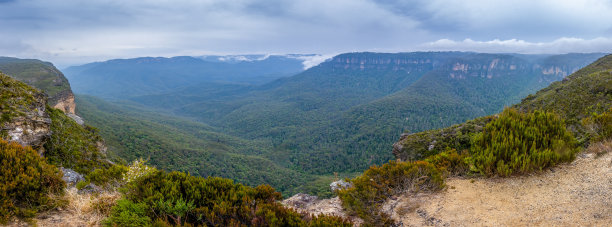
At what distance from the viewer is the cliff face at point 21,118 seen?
1137cm

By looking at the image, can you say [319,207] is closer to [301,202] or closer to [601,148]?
[301,202]

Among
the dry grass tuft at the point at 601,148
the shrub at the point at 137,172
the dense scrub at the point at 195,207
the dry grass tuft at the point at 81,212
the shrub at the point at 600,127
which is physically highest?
the shrub at the point at 600,127

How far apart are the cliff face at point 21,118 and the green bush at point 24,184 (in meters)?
8.05

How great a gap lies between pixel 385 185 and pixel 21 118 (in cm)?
1673

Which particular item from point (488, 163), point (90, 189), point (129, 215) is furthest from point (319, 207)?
point (90, 189)

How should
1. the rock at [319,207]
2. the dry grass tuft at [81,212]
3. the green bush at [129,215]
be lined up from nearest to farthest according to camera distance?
1. the green bush at [129,215]
2. the dry grass tuft at [81,212]
3. the rock at [319,207]

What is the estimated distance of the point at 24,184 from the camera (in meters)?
4.80

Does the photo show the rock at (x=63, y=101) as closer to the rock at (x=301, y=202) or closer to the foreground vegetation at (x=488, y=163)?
the rock at (x=301, y=202)

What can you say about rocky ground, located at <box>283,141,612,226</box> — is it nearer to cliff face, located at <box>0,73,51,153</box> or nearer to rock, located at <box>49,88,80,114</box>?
cliff face, located at <box>0,73,51,153</box>


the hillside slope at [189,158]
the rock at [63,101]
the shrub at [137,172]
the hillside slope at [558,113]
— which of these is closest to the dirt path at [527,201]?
the shrub at [137,172]

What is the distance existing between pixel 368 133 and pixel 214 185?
341 feet

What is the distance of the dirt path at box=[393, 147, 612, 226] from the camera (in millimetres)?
4551

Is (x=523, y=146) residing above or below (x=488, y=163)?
above

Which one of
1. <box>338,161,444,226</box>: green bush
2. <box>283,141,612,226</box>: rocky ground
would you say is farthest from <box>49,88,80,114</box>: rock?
<box>283,141,612,226</box>: rocky ground
